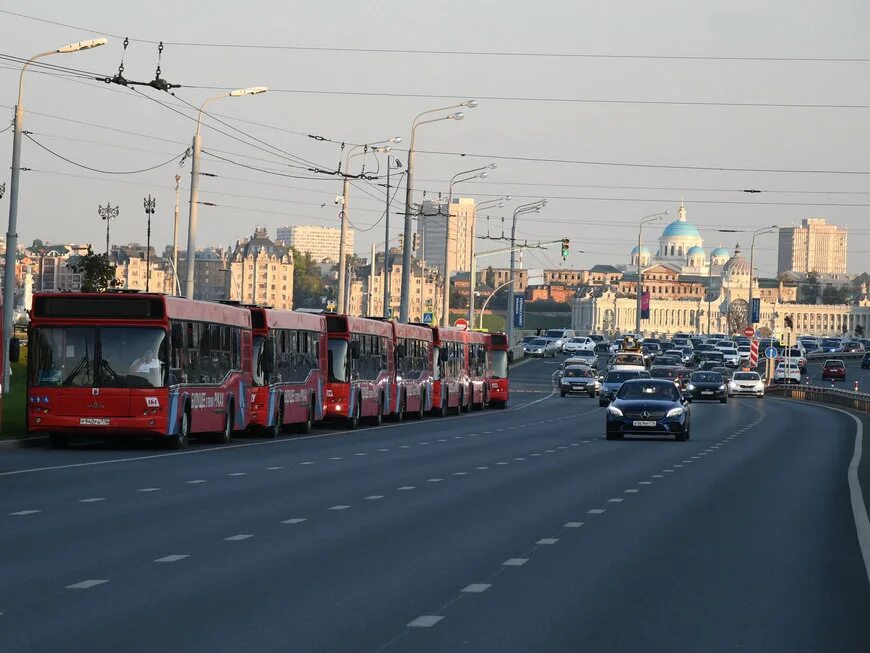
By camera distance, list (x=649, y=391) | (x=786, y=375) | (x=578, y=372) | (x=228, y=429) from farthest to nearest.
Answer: (x=786, y=375) → (x=578, y=372) → (x=649, y=391) → (x=228, y=429)

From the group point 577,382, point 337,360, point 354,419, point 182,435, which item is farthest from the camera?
point 577,382

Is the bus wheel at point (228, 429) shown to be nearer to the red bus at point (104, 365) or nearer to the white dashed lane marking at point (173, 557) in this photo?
the red bus at point (104, 365)

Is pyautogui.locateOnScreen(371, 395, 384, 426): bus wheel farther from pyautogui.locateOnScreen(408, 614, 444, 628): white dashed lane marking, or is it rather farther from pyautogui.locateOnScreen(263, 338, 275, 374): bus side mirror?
pyautogui.locateOnScreen(408, 614, 444, 628): white dashed lane marking

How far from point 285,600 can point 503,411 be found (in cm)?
4723

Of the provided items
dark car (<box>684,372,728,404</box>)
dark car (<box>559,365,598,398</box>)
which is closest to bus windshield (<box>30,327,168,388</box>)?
dark car (<box>684,372,728,404</box>)

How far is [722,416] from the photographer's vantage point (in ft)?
182

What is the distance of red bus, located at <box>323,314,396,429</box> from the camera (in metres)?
40.5

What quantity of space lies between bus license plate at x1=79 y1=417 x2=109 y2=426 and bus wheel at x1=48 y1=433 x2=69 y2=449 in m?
1.21

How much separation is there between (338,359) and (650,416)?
25.2 ft

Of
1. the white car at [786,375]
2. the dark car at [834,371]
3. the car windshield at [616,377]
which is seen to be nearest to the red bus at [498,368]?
the car windshield at [616,377]

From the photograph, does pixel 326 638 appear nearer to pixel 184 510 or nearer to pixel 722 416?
pixel 184 510

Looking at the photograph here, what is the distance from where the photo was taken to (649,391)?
37.7 metres

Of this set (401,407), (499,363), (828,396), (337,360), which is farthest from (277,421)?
(828,396)

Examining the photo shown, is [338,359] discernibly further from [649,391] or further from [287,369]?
[649,391]
